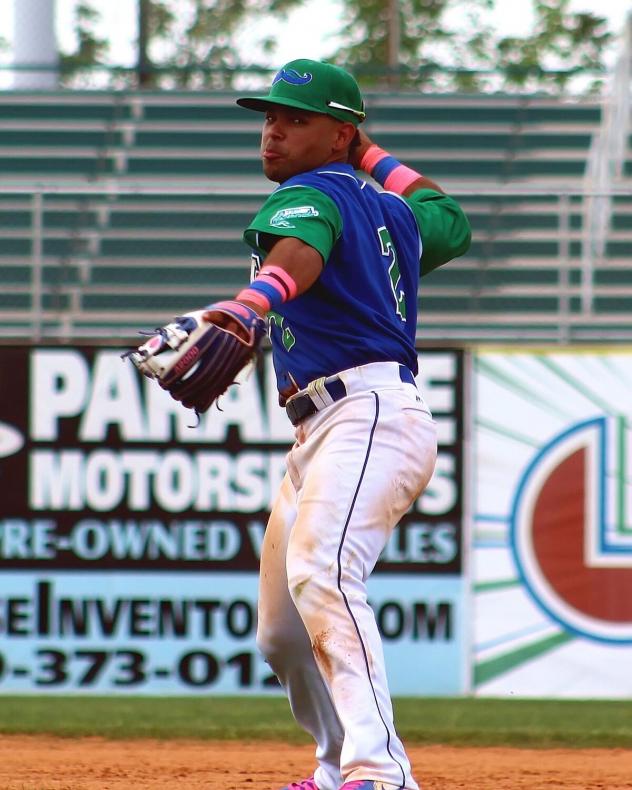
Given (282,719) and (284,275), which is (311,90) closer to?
(284,275)

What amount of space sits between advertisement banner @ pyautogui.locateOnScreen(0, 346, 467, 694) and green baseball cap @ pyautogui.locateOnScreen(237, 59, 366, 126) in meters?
4.09

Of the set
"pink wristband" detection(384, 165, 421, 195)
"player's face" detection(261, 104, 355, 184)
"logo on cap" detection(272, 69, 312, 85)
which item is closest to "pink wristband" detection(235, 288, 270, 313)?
"player's face" detection(261, 104, 355, 184)

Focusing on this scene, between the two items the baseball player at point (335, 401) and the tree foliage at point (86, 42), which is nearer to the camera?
the baseball player at point (335, 401)

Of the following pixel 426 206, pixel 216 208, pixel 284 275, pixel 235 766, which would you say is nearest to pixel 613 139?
pixel 216 208

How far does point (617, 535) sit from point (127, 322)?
12.6 ft

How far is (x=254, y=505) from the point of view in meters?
8.36

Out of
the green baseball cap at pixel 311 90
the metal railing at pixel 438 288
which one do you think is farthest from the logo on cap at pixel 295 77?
the metal railing at pixel 438 288

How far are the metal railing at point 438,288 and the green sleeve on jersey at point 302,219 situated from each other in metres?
4.40

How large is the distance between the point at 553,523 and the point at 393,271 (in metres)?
4.28

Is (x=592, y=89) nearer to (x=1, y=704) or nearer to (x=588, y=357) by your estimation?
(x=588, y=357)

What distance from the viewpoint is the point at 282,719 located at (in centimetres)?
755

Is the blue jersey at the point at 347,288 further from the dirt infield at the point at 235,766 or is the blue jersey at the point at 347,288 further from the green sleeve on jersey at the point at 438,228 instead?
the dirt infield at the point at 235,766

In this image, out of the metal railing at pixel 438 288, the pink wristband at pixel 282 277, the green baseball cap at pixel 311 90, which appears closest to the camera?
the pink wristband at pixel 282 277

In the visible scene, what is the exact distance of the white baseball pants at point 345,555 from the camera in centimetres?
403
